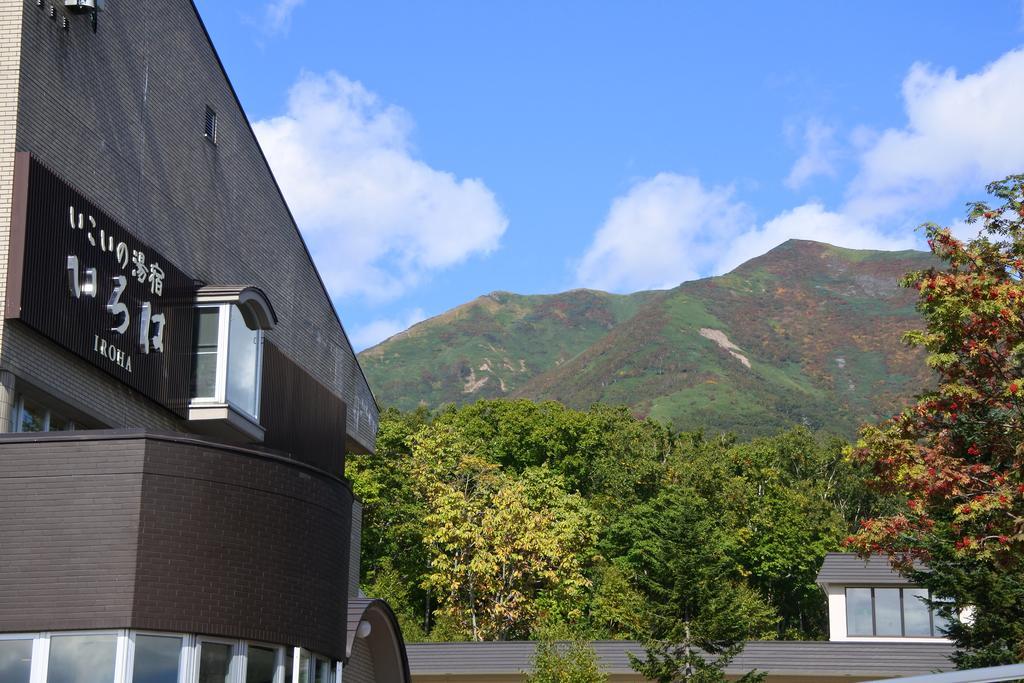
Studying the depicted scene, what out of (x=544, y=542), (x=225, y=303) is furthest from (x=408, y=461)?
(x=225, y=303)

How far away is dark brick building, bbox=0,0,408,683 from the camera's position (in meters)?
14.0

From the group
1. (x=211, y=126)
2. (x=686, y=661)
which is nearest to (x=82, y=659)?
(x=211, y=126)

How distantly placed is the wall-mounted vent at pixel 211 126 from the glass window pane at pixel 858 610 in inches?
1349

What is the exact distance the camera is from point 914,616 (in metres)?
49.2

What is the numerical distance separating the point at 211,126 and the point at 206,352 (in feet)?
14.8

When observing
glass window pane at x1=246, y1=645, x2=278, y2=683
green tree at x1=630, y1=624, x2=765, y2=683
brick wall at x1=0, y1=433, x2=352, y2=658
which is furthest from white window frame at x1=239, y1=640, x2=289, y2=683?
green tree at x1=630, y1=624, x2=765, y2=683

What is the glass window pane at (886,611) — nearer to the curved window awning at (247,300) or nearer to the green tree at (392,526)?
the green tree at (392,526)

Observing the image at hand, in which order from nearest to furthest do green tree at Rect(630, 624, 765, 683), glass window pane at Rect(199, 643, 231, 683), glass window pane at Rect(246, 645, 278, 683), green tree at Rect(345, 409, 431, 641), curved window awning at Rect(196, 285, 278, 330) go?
glass window pane at Rect(199, 643, 231, 683)
glass window pane at Rect(246, 645, 278, 683)
curved window awning at Rect(196, 285, 278, 330)
green tree at Rect(630, 624, 765, 683)
green tree at Rect(345, 409, 431, 641)

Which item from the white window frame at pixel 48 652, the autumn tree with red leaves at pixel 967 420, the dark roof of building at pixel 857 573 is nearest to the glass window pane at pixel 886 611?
the dark roof of building at pixel 857 573

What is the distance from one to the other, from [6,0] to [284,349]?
10948 millimetres

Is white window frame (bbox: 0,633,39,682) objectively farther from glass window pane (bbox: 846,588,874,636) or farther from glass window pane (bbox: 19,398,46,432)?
glass window pane (bbox: 846,588,874,636)

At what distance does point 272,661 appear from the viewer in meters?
15.5

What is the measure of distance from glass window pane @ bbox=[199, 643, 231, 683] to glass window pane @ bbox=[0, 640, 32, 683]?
69.7 inches

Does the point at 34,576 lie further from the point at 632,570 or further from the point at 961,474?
the point at 632,570
